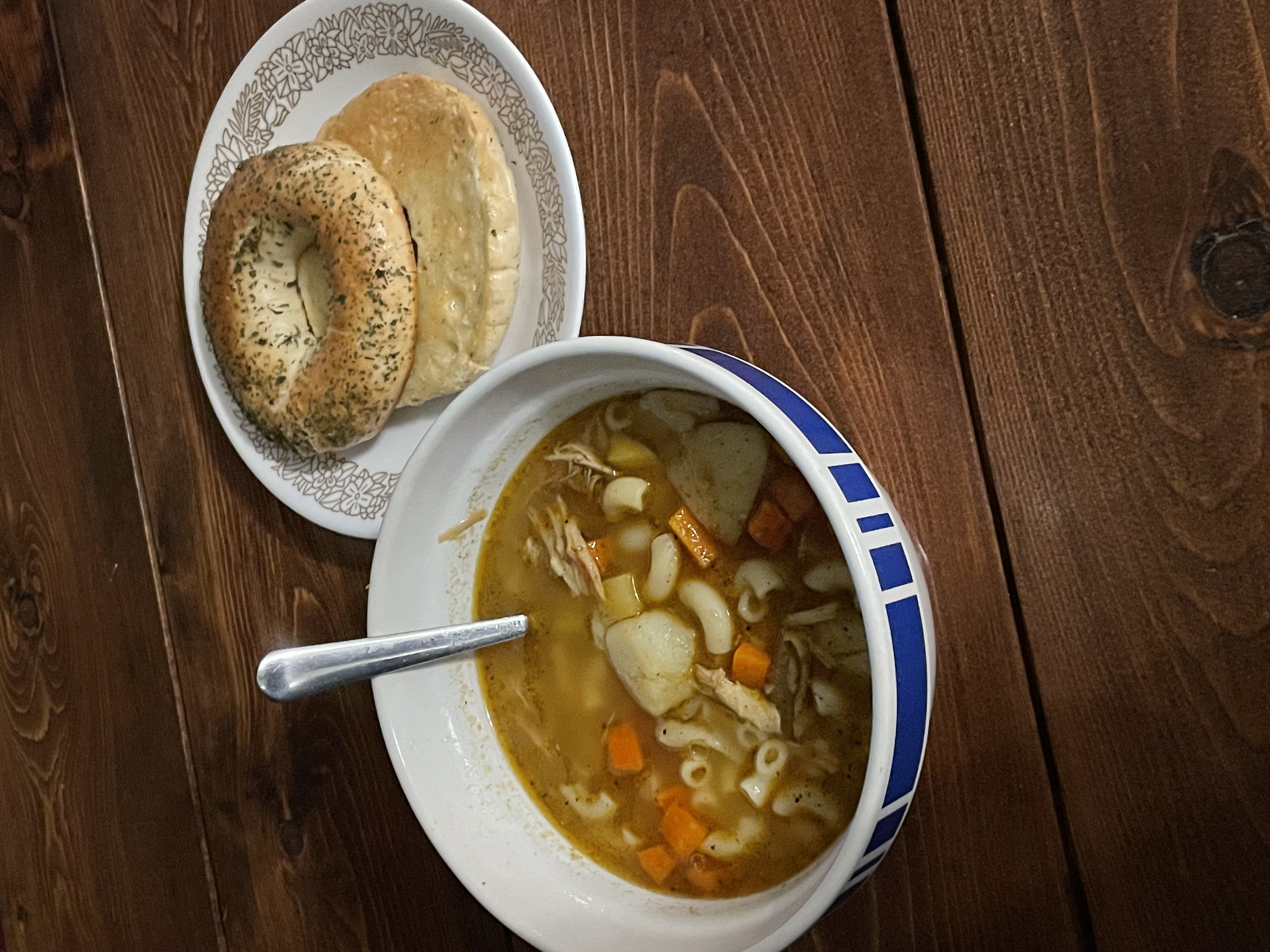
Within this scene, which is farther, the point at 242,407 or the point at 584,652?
the point at 242,407

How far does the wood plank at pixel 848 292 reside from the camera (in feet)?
2.94

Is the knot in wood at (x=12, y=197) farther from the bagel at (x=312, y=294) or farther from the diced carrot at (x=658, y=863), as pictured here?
the diced carrot at (x=658, y=863)

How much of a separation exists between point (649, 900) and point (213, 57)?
42.4 inches

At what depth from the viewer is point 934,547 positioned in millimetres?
903

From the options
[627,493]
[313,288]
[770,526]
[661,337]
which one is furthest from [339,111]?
[770,526]

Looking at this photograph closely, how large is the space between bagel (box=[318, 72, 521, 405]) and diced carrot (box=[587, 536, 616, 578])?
222 millimetres

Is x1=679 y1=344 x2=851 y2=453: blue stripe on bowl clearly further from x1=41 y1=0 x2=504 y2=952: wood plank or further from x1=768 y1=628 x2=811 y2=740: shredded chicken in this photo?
x1=41 y1=0 x2=504 y2=952: wood plank

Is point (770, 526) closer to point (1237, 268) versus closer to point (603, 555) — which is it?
point (603, 555)

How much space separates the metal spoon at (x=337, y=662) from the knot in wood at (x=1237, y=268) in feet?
2.41

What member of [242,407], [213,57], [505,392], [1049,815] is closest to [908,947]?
[1049,815]

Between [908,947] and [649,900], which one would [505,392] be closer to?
[649,900]

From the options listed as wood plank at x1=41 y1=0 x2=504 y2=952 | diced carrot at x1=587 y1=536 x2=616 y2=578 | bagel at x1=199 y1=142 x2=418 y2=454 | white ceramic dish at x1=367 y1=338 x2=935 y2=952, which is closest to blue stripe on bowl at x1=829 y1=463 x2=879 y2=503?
white ceramic dish at x1=367 y1=338 x2=935 y2=952

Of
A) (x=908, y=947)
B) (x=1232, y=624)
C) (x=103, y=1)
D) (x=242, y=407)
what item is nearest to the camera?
(x=1232, y=624)

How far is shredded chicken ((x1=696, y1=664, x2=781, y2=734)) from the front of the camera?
0.86m
